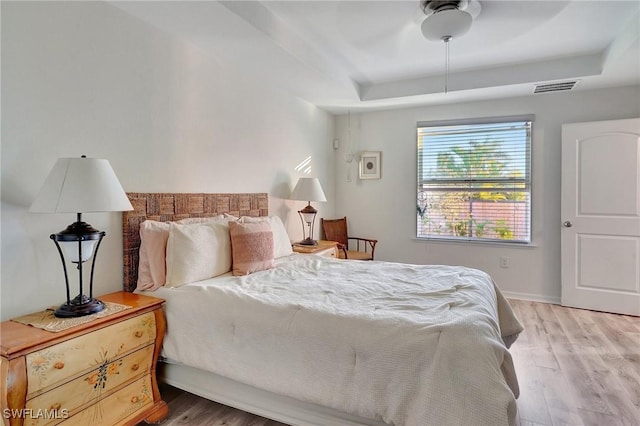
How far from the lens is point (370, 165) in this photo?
477 cm

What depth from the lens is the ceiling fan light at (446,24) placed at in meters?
2.27

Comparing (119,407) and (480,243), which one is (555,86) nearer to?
(480,243)

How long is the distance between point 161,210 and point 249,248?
0.64 meters

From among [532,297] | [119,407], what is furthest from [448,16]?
[532,297]

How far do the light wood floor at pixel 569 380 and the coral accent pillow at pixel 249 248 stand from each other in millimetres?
840

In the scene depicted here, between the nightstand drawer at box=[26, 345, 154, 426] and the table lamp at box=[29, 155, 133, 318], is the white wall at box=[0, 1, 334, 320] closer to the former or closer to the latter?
the table lamp at box=[29, 155, 133, 318]

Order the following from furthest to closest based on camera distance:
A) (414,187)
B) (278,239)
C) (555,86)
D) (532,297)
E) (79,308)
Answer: (414,187)
(532,297)
(555,86)
(278,239)
(79,308)

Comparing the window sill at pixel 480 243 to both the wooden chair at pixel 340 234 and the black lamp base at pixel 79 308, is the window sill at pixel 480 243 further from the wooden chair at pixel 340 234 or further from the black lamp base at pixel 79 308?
the black lamp base at pixel 79 308

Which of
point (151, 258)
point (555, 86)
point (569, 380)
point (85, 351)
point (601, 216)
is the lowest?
point (569, 380)

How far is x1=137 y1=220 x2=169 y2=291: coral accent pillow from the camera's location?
2109 mm

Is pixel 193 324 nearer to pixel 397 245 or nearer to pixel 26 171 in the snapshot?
pixel 26 171

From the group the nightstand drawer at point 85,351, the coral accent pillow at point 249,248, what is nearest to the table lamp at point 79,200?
the nightstand drawer at point 85,351

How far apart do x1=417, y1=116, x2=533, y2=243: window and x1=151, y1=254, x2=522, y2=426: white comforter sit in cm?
221

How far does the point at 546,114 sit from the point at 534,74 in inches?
27.1
